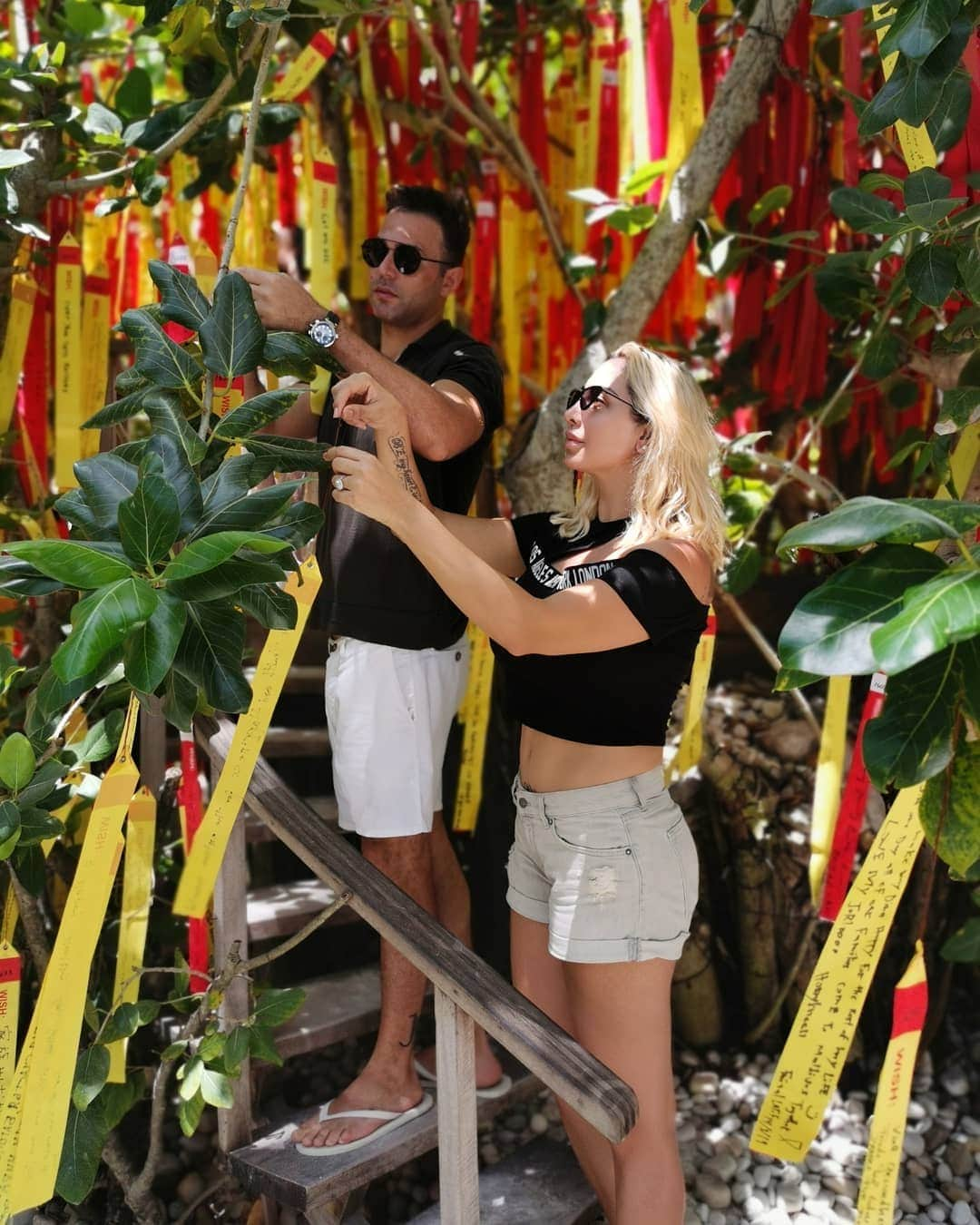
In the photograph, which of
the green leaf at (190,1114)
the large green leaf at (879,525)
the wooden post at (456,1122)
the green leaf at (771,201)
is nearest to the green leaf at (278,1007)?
the green leaf at (190,1114)

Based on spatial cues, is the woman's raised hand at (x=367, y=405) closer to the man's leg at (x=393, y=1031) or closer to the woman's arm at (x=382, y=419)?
the woman's arm at (x=382, y=419)

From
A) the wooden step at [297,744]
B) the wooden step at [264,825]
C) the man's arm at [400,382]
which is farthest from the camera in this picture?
the wooden step at [297,744]

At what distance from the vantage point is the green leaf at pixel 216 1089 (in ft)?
5.78

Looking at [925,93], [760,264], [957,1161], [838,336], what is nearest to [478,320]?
[760,264]

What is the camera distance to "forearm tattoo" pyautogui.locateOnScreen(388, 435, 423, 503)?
1.67 meters

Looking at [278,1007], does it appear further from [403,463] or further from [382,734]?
[403,463]

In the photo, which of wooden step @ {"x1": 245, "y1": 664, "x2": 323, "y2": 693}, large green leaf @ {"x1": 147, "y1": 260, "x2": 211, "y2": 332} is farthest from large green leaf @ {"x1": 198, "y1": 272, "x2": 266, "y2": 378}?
wooden step @ {"x1": 245, "y1": 664, "x2": 323, "y2": 693}

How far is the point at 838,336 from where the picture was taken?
3.04m

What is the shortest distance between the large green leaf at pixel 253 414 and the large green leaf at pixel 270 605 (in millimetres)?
207

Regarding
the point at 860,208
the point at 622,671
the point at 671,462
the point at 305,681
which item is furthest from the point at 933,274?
the point at 305,681

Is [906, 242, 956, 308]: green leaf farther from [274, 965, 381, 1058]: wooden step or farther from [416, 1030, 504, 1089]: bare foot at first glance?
[274, 965, 381, 1058]: wooden step

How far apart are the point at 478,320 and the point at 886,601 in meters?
2.15

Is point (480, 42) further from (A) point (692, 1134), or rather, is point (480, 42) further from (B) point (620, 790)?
(A) point (692, 1134)

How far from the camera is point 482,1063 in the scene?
2.25m
